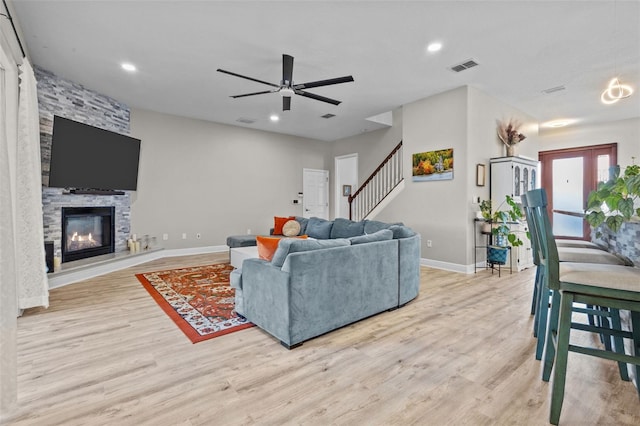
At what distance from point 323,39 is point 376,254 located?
251 centimetres

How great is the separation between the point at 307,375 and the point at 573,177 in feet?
26.9

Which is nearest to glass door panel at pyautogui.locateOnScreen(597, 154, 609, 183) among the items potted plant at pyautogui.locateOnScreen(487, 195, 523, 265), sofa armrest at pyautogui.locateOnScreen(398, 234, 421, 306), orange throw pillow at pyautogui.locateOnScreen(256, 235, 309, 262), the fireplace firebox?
Answer: potted plant at pyautogui.locateOnScreen(487, 195, 523, 265)

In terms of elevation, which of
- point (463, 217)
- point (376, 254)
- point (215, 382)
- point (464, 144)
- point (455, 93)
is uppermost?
point (455, 93)

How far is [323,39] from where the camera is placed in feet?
11.2

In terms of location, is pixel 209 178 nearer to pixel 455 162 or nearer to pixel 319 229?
pixel 319 229

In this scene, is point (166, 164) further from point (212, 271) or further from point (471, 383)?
point (471, 383)

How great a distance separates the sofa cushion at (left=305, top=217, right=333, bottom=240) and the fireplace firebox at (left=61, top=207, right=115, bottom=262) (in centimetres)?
362

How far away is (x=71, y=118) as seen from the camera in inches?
183

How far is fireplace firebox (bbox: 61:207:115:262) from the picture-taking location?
4664 mm

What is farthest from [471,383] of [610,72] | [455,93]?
[610,72]

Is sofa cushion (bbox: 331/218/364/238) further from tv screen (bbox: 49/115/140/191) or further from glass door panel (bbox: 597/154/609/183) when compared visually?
glass door panel (bbox: 597/154/609/183)

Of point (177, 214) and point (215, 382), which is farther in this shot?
point (177, 214)

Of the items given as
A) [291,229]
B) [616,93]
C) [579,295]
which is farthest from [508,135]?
[579,295]

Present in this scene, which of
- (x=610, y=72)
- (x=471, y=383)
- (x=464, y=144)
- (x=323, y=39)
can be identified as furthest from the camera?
(x=464, y=144)
